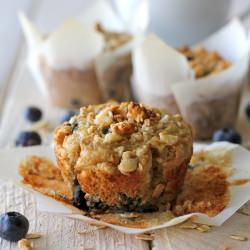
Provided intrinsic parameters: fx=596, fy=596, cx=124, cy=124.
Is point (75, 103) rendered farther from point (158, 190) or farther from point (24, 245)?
point (24, 245)

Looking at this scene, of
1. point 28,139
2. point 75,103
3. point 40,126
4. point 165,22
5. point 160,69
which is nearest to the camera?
point 28,139

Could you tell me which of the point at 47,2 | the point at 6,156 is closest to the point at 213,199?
the point at 6,156

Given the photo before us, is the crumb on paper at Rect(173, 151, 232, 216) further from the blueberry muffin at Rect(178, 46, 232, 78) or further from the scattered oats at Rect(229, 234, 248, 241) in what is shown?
the blueberry muffin at Rect(178, 46, 232, 78)

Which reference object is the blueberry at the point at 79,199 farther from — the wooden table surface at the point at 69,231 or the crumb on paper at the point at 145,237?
the crumb on paper at the point at 145,237

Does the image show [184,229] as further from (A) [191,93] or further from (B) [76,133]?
(A) [191,93]

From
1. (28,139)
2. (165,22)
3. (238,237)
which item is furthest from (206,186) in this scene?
(165,22)

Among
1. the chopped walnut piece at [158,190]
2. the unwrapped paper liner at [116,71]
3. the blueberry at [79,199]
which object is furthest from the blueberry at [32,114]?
the chopped walnut piece at [158,190]
